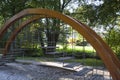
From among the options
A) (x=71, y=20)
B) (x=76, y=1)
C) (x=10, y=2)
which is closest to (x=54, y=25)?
(x=76, y=1)

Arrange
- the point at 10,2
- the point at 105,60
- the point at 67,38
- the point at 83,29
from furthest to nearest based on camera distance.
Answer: the point at 10,2
the point at 67,38
the point at 83,29
the point at 105,60

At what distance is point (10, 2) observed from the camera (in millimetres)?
17781

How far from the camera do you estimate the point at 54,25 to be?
59.3 ft

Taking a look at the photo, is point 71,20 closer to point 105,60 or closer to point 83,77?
point 105,60

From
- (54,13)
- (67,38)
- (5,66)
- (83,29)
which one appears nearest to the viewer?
(83,29)

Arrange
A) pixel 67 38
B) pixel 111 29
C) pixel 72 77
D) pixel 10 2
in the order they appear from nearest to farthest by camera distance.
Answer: pixel 72 77 → pixel 67 38 → pixel 111 29 → pixel 10 2

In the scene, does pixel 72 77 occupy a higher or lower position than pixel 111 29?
lower

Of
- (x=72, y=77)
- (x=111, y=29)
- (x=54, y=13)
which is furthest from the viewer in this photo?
(x=111, y=29)

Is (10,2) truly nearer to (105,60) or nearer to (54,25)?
(54,25)

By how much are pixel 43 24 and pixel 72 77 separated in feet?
34.2

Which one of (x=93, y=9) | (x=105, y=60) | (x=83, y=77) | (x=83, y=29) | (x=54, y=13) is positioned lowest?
(x=83, y=77)

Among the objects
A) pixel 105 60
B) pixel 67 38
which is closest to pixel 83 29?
pixel 105 60

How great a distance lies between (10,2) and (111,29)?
25.3 ft

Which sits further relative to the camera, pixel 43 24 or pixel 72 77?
pixel 43 24
